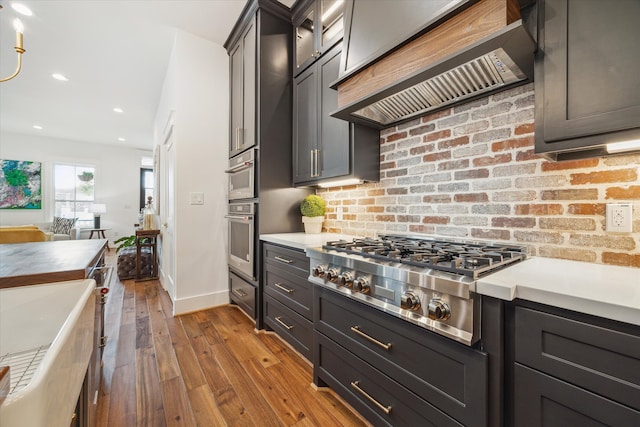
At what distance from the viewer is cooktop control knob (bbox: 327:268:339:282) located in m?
1.33

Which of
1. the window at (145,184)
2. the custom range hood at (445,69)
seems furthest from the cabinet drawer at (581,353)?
the window at (145,184)

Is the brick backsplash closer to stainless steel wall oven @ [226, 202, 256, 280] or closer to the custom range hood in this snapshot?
the custom range hood

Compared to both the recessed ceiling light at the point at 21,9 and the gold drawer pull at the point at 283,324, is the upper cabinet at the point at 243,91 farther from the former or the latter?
the recessed ceiling light at the point at 21,9

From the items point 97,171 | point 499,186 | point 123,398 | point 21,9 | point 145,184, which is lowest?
point 123,398

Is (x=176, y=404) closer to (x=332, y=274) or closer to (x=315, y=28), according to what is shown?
(x=332, y=274)

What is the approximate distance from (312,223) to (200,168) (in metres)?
1.45

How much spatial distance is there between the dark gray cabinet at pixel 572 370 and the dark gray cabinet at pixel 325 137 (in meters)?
1.33

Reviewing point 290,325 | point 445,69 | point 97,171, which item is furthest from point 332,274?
point 97,171

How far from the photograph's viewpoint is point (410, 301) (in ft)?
3.23

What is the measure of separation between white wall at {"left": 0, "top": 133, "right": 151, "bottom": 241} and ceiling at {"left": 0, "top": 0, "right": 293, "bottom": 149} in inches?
50.6

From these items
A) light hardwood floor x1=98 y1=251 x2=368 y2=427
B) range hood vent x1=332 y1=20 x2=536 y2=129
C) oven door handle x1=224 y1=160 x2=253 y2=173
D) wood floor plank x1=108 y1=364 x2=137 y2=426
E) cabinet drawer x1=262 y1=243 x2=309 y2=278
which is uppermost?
range hood vent x1=332 y1=20 x2=536 y2=129

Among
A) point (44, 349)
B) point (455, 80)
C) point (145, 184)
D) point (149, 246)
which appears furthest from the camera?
point (145, 184)

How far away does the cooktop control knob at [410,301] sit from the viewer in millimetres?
976

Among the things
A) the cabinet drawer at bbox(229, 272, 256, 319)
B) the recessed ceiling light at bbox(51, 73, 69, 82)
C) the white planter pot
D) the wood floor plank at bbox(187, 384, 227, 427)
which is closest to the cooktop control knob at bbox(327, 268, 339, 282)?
the wood floor plank at bbox(187, 384, 227, 427)
